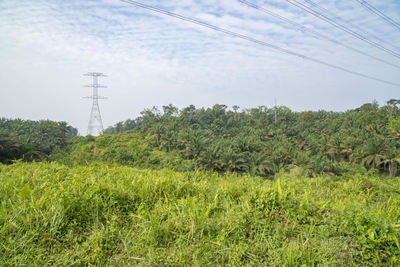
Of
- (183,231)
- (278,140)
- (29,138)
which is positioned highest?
(183,231)

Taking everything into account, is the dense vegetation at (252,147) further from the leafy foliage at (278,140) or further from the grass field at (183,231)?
the grass field at (183,231)

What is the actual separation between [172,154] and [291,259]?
973 inches

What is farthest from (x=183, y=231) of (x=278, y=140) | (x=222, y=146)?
(x=278, y=140)

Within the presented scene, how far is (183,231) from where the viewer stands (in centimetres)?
322

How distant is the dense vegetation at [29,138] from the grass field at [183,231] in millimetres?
20039

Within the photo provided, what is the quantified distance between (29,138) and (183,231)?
2727 cm

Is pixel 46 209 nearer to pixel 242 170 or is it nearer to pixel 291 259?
pixel 291 259

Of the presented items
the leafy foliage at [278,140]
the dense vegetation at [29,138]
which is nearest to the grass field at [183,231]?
the leafy foliage at [278,140]

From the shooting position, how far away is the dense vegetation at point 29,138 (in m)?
19.8

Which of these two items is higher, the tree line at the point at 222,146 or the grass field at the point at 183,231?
the grass field at the point at 183,231

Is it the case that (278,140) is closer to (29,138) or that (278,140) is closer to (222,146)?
(222,146)

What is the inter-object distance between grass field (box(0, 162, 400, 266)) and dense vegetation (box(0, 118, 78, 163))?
20039mm

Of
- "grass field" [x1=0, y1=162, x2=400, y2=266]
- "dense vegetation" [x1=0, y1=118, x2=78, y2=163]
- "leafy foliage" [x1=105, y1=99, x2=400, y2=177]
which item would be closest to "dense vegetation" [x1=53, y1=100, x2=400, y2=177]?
"leafy foliage" [x1=105, y1=99, x2=400, y2=177]

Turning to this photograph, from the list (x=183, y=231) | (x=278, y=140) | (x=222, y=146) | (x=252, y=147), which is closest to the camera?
(x=183, y=231)
